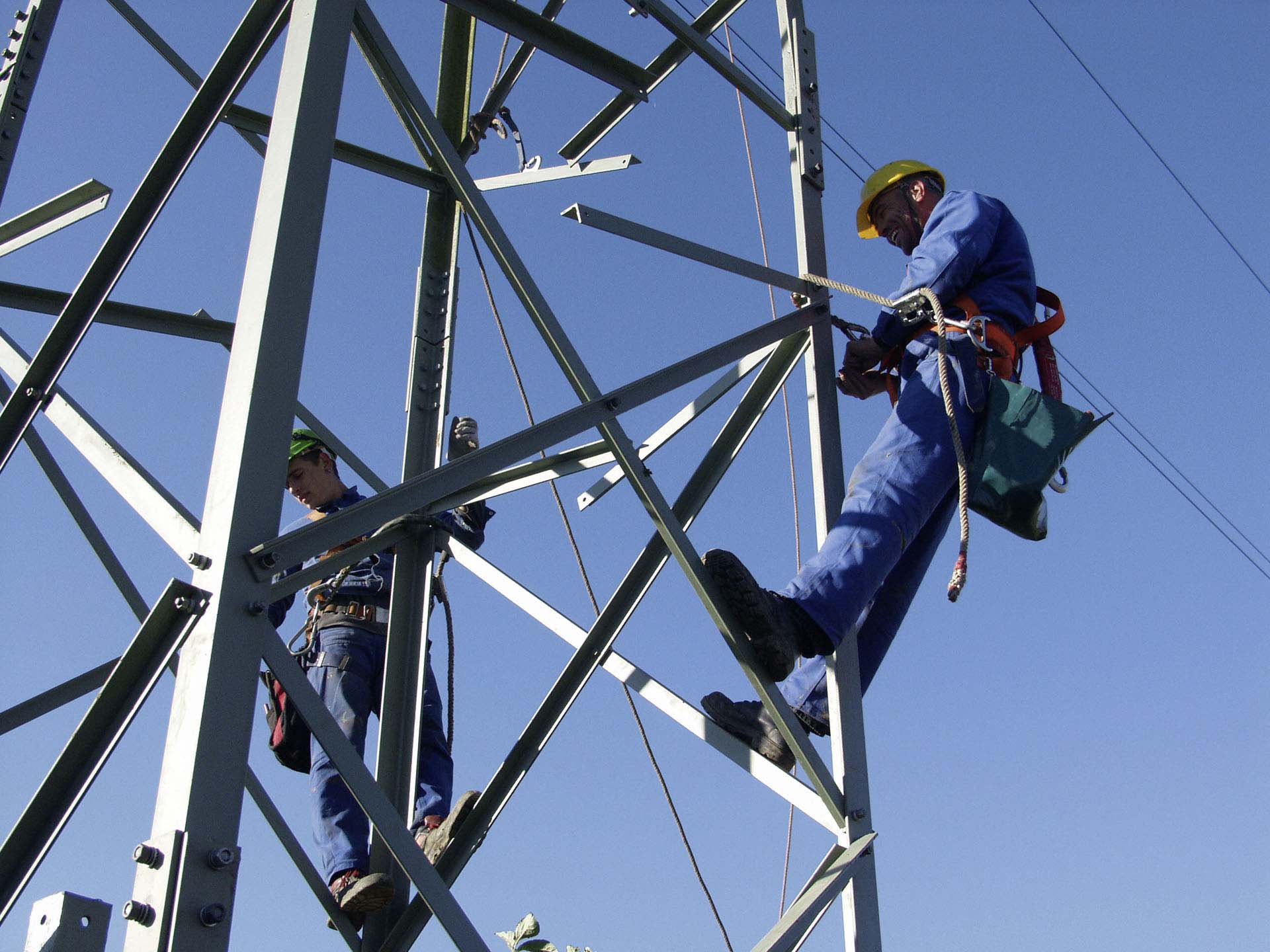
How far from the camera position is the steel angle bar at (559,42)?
3961 mm

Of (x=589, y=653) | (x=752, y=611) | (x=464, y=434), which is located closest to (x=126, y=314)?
(x=464, y=434)

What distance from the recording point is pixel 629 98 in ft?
16.1

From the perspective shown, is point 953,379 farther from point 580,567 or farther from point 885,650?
point 580,567

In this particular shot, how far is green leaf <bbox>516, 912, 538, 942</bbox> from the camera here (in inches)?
244

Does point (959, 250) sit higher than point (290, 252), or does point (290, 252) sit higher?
point (959, 250)

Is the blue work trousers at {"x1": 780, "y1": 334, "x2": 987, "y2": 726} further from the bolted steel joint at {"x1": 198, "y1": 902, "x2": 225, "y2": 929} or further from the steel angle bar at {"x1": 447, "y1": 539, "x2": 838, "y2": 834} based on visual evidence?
the bolted steel joint at {"x1": 198, "y1": 902, "x2": 225, "y2": 929}

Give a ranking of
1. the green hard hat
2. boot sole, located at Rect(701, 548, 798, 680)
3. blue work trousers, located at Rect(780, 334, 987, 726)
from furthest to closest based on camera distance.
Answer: the green hard hat
blue work trousers, located at Rect(780, 334, 987, 726)
boot sole, located at Rect(701, 548, 798, 680)

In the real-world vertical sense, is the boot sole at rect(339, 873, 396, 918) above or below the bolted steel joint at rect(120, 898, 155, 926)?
above

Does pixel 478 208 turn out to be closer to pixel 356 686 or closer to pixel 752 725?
pixel 752 725

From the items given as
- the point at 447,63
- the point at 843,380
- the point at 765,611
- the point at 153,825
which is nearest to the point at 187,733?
the point at 153,825

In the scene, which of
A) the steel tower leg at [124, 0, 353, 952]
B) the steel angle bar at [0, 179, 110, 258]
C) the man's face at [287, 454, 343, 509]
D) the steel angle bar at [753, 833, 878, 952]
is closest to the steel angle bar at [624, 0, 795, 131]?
the steel tower leg at [124, 0, 353, 952]

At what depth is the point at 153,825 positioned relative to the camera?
105 inches

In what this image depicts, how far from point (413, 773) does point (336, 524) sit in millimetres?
1541

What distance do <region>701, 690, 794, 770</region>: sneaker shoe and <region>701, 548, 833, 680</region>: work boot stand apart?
7.6 inches
